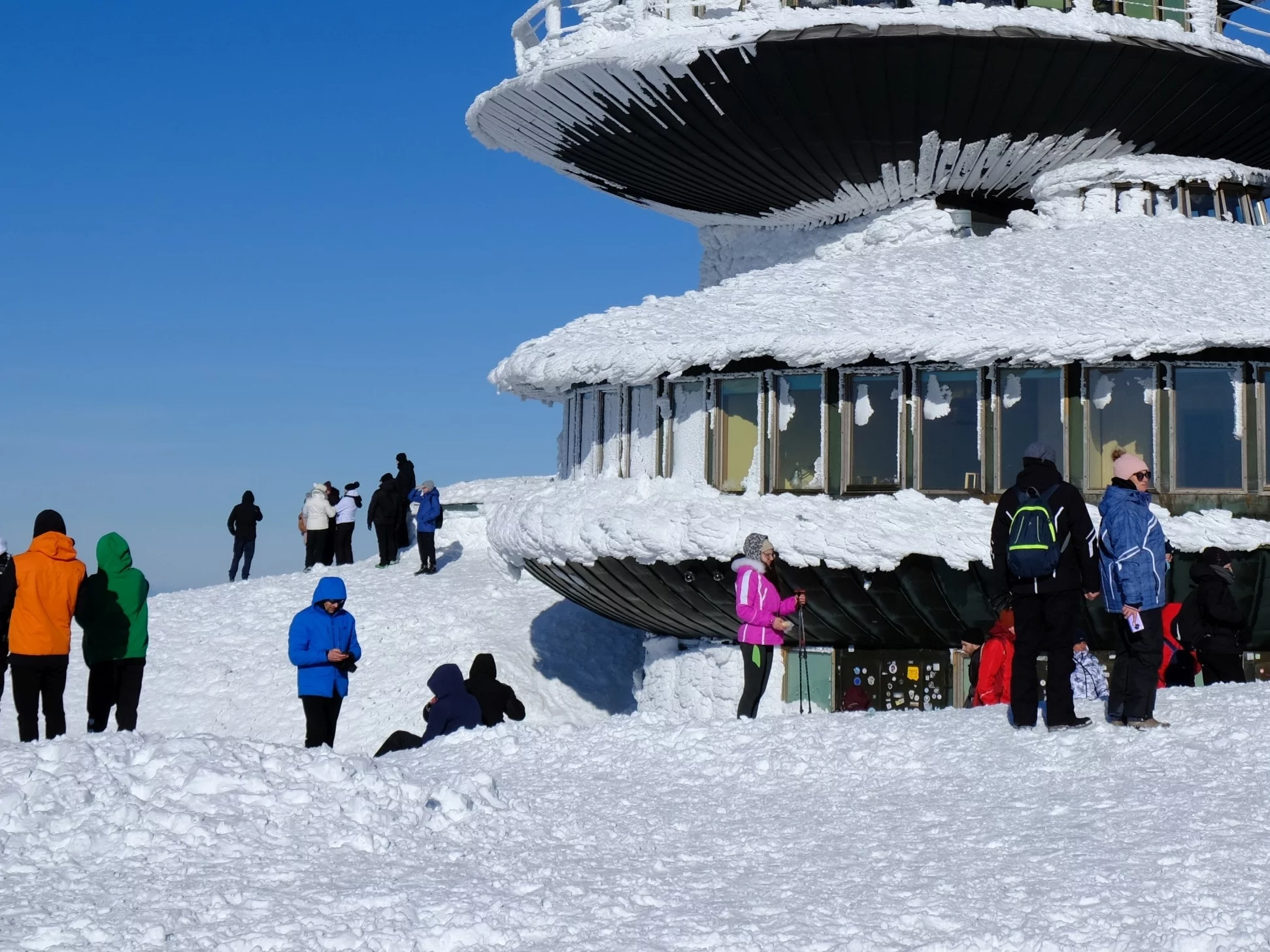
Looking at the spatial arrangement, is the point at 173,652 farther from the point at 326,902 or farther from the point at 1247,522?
the point at 326,902

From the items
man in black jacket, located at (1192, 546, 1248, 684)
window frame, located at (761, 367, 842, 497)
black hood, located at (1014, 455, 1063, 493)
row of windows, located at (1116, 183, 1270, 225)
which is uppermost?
row of windows, located at (1116, 183, 1270, 225)

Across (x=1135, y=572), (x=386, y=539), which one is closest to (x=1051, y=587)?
(x=1135, y=572)

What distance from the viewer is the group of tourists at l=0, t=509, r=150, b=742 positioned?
11602 mm

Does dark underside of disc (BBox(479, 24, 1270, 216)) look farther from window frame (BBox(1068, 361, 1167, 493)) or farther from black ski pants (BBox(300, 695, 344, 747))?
black ski pants (BBox(300, 695, 344, 747))

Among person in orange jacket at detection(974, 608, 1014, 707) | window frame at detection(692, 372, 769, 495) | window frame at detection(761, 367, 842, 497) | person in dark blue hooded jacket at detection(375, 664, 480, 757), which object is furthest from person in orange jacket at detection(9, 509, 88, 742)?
window frame at detection(761, 367, 842, 497)

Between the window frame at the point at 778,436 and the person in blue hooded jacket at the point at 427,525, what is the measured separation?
10.4 meters

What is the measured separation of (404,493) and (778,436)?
42.2ft

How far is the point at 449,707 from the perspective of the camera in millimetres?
12789

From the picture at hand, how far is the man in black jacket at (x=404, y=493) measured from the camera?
29156 mm

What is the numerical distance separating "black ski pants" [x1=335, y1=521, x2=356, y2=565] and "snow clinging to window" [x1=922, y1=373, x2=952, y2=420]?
50.4ft

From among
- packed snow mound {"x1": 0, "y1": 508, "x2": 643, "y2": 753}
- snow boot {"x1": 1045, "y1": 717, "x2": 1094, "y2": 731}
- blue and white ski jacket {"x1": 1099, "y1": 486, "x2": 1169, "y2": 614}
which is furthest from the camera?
packed snow mound {"x1": 0, "y1": 508, "x2": 643, "y2": 753}

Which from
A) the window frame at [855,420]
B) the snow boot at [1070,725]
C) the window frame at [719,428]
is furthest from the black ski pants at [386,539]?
the snow boot at [1070,725]

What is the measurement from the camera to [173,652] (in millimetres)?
24375

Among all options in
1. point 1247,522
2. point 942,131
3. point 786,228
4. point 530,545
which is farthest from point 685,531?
point 786,228
